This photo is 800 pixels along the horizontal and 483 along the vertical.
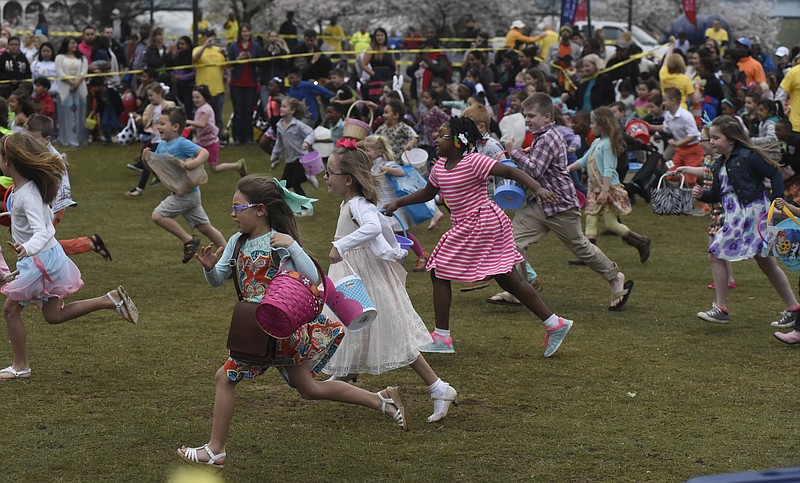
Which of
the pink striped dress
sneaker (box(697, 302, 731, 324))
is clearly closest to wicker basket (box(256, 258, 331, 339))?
the pink striped dress

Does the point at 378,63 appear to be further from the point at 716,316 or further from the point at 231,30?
the point at 716,316

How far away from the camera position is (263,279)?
5.77 metres

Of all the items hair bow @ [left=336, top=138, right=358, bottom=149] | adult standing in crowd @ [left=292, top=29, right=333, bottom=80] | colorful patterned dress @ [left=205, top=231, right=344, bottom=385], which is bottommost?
adult standing in crowd @ [left=292, top=29, right=333, bottom=80]

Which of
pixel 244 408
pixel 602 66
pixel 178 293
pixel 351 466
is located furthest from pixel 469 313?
pixel 602 66

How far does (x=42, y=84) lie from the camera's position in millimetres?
20516

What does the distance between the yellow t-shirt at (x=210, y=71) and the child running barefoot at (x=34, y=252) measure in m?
14.6

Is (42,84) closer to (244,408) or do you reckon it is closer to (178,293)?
(178,293)

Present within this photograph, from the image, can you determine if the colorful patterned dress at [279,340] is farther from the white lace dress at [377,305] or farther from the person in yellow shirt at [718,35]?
the person in yellow shirt at [718,35]

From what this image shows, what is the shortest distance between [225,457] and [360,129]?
681cm

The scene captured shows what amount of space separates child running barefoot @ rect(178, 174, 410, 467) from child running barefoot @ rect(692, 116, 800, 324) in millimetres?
4091

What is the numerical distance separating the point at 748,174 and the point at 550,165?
1.56 m

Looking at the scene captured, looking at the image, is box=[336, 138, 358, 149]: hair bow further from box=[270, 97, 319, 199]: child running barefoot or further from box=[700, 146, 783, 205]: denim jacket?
box=[270, 97, 319, 199]: child running barefoot

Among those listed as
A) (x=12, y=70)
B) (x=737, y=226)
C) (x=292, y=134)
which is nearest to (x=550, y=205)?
(x=737, y=226)

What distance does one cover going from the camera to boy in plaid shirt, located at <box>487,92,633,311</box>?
937 centimetres
